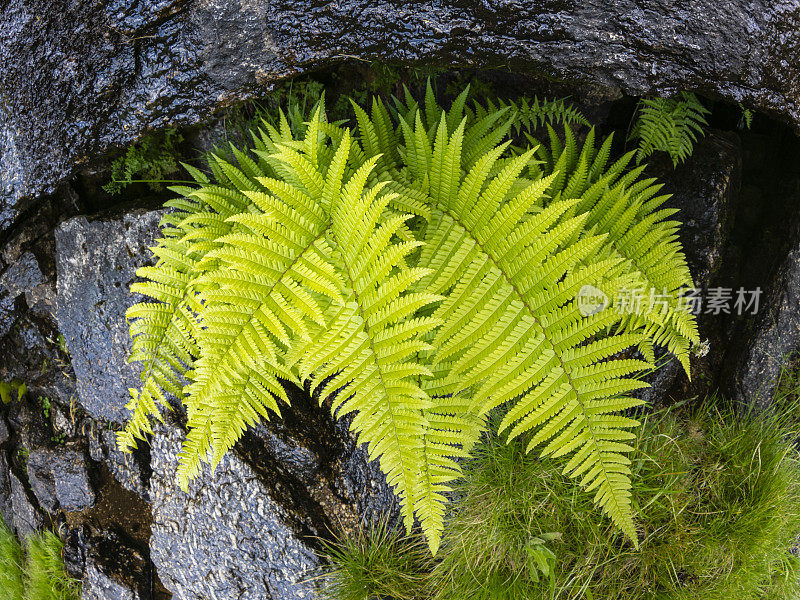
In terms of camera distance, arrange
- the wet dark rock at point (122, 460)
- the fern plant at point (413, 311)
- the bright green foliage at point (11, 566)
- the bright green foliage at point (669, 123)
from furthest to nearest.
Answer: the bright green foliage at point (11, 566), the wet dark rock at point (122, 460), the bright green foliage at point (669, 123), the fern plant at point (413, 311)

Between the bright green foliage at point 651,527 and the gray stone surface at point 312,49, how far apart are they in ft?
7.93

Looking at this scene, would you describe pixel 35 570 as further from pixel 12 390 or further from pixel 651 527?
pixel 651 527

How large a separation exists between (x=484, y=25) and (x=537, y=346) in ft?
5.81

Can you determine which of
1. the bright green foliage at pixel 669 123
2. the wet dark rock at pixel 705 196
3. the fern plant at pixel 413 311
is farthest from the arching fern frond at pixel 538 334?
the wet dark rock at pixel 705 196

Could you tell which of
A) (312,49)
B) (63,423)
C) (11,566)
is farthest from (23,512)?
(312,49)

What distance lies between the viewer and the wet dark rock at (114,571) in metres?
4.28

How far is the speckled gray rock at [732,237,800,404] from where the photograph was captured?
146 inches

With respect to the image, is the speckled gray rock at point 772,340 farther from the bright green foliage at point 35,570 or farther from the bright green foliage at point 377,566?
the bright green foliage at point 35,570

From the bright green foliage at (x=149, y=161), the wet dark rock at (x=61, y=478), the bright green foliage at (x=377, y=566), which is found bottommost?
the bright green foliage at (x=377, y=566)

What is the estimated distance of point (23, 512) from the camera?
4.88m

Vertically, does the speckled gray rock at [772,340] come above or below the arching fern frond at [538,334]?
below

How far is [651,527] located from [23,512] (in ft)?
17.8

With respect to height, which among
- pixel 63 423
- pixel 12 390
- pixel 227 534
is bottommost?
pixel 227 534

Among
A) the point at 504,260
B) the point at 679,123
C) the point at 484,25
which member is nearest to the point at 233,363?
the point at 504,260
